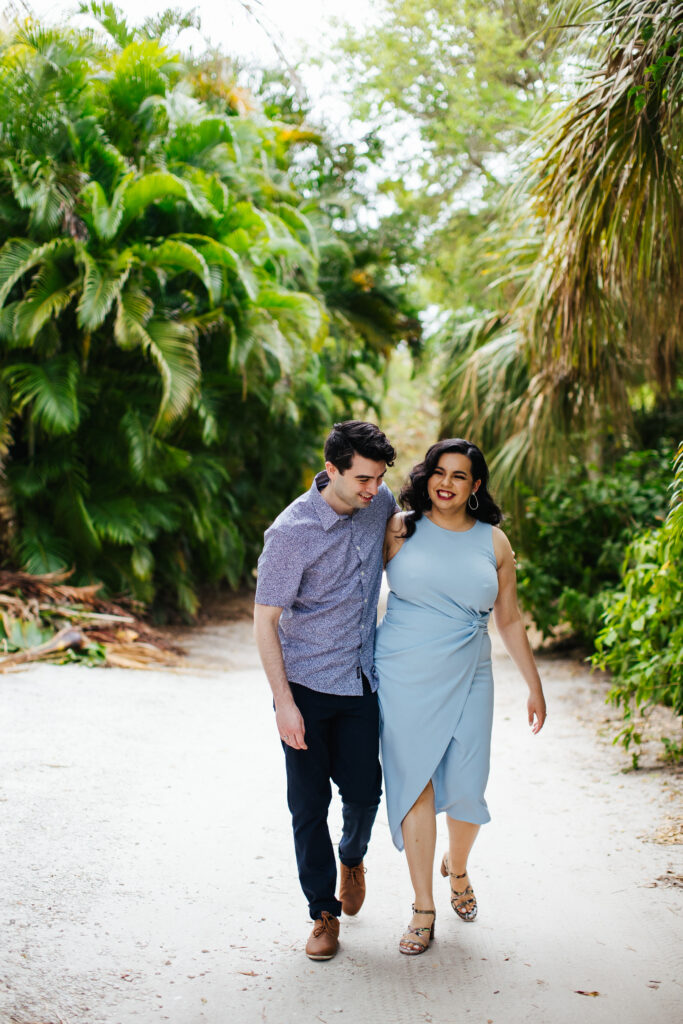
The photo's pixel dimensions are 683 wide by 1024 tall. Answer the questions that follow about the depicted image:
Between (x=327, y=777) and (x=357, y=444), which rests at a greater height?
(x=357, y=444)

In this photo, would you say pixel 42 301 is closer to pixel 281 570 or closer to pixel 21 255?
pixel 21 255

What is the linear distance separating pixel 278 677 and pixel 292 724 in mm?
155

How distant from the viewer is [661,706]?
678 centimetres

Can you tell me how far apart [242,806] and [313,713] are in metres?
Result: 1.79

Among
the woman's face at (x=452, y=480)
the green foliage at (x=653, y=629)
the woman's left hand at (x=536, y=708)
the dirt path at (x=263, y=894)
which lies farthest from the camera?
the green foliage at (x=653, y=629)

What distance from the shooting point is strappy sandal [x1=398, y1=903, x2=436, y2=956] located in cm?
307

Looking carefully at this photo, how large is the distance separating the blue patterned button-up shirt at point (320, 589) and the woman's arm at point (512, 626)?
48cm

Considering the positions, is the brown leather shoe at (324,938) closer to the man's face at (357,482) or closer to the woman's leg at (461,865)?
the woman's leg at (461,865)

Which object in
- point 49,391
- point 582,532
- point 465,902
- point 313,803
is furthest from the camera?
point 582,532

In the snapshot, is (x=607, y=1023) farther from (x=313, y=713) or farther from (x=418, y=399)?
(x=418, y=399)

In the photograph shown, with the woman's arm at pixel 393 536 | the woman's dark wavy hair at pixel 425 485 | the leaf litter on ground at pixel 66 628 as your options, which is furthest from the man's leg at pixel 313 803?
the leaf litter on ground at pixel 66 628

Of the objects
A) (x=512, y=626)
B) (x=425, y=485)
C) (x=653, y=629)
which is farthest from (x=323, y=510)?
(x=653, y=629)

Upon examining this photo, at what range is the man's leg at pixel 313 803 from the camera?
310 centimetres

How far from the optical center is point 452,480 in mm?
3258
